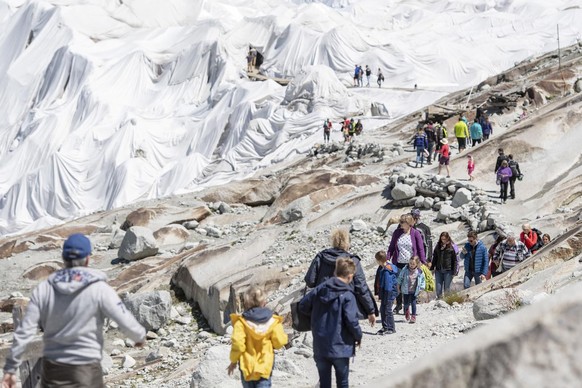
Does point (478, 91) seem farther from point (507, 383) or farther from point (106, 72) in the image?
point (507, 383)

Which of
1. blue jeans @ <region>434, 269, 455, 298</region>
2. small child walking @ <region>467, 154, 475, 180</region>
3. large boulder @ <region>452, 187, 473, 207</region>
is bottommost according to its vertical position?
blue jeans @ <region>434, 269, 455, 298</region>

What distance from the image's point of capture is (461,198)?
744 inches

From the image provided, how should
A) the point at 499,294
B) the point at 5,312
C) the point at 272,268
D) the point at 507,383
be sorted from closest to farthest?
the point at 507,383 < the point at 499,294 < the point at 272,268 < the point at 5,312

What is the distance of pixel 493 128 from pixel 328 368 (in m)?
21.7

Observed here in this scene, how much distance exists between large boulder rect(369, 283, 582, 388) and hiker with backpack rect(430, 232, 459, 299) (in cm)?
959

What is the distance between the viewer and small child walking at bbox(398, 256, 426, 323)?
1088 cm

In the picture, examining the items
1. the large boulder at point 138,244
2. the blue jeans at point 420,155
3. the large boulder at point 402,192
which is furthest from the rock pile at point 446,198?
the large boulder at point 138,244

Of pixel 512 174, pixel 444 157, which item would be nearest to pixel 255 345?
pixel 512 174

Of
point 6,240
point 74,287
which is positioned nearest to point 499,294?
point 74,287

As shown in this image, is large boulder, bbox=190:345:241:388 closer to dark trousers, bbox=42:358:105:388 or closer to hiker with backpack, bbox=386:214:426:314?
hiker with backpack, bbox=386:214:426:314

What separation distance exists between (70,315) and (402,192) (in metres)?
15.3

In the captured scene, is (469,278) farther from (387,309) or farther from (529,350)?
(529,350)

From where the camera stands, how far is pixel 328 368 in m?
6.36

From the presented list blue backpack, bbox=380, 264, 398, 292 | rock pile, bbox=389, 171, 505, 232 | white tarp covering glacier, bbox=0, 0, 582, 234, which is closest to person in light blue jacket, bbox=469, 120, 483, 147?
rock pile, bbox=389, 171, 505, 232
